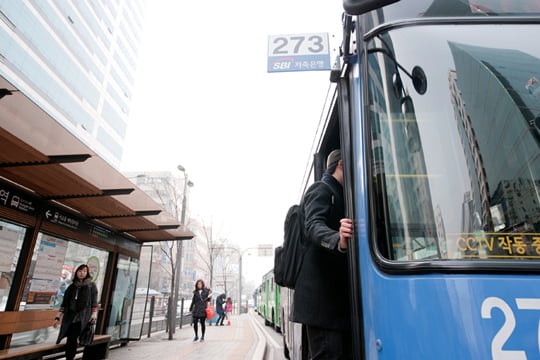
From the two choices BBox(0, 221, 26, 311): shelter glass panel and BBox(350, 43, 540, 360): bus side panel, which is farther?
BBox(0, 221, 26, 311): shelter glass panel

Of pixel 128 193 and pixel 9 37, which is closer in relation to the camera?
pixel 128 193

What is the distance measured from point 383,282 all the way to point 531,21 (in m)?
1.72

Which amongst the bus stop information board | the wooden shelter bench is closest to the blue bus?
the bus stop information board

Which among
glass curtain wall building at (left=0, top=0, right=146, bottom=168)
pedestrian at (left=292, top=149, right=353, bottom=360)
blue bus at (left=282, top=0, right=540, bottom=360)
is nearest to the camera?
blue bus at (left=282, top=0, right=540, bottom=360)

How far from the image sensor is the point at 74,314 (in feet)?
19.6

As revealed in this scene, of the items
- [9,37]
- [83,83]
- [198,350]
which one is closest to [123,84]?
[83,83]

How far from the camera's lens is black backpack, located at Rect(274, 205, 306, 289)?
2502mm

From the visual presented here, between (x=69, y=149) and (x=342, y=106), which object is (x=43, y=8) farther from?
(x=342, y=106)

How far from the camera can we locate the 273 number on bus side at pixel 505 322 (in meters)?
1.37

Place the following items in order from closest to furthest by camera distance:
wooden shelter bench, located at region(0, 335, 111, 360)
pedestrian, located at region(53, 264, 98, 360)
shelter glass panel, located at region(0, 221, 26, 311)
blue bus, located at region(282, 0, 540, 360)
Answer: blue bus, located at region(282, 0, 540, 360) → wooden shelter bench, located at region(0, 335, 111, 360) → shelter glass panel, located at region(0, 221, 26, 311) → pedestrian, located at region(53, 264, 98, 360)

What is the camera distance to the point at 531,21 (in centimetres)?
205

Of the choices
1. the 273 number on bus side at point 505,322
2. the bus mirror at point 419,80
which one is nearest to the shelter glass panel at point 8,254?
the bus mirror at point 419,80

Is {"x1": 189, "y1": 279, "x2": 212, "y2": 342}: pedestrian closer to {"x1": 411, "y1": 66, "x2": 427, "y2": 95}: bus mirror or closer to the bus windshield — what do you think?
the bus windshield

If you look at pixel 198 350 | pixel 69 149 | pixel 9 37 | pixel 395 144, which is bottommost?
pixel 198 350
